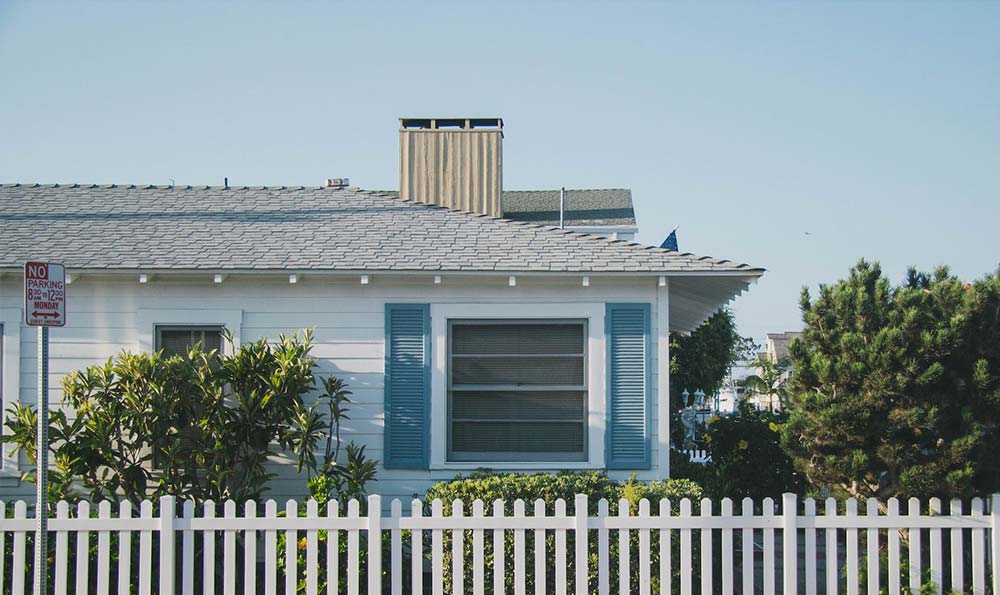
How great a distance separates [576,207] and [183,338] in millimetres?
25326

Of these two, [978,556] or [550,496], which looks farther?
[550,496]

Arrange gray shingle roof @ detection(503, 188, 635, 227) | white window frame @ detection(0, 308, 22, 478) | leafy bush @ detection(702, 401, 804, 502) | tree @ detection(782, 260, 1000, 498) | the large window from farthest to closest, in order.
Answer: gray shingle roof @ detection(503, 188, 635, 227) → leafy bush @ detection(702, 401, 804, 502) → the large window → white window frame @ detection(0, 308, 22, 478) → tree @ detection(782, 260, 1000, 498)

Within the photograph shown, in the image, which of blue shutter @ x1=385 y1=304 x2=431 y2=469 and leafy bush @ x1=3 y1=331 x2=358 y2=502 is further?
blue shutter @ x1=385 y1=304 x2=431 y2=469

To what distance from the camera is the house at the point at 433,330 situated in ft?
31.1

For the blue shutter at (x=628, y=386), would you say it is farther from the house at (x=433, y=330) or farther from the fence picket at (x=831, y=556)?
the fence picket at (x=831, y=556)

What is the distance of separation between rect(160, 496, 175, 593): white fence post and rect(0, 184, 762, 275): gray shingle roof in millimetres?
3035

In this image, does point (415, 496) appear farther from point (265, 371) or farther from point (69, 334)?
point (69, 334)

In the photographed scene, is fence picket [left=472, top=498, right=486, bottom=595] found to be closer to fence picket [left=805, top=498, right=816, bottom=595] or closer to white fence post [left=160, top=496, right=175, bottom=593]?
white fence post [left=160, top=496, right=175, bottom=593]

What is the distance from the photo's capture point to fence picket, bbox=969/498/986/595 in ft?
23.3

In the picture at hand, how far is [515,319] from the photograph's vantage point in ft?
31.6

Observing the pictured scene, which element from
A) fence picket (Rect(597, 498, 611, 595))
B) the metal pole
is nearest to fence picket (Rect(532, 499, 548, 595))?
fence picket (Rect(597, 498, 611, 595))

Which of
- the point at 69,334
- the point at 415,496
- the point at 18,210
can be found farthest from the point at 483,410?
the point at 18,210

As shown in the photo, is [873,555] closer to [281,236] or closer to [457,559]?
[457,559]

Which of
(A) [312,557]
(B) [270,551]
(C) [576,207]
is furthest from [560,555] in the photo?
(C) [576,207]
